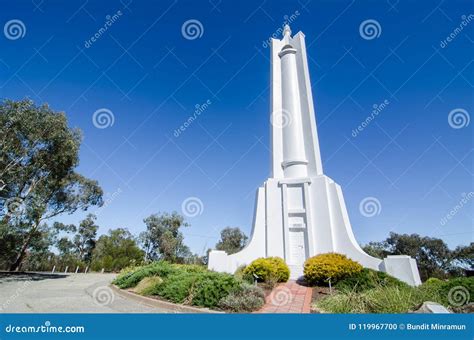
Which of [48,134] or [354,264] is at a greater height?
[48,134]

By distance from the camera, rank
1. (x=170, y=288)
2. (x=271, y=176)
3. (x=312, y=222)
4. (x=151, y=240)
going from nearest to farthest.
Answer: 1. (x=170, y=288)
2. (x=312, y=222)
3. (x=271, y=176)
4. (x=151, y=240)

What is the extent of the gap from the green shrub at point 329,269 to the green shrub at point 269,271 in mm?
968

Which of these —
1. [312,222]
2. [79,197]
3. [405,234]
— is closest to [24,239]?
[79,197]

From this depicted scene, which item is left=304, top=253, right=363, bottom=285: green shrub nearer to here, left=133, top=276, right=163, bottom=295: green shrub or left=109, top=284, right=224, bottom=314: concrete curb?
left=109, top=284, right=224, bottom=314: concrete curb

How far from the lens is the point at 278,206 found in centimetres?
1304

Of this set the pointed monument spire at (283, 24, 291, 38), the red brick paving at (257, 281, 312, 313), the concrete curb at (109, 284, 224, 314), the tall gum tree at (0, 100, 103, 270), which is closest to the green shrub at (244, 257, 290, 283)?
the red brick paving at (257, 281, 312, 313)

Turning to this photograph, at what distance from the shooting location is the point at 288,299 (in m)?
7.05

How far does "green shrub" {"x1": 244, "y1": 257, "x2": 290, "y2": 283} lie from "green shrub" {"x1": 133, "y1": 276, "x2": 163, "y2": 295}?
3483 mm

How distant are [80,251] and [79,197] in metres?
19.4

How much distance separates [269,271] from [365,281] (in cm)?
328

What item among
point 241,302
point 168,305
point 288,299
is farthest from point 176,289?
point 288,299

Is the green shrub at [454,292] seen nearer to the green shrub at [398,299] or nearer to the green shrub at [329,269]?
the green shrub at [398,299]

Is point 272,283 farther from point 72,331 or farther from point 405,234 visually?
point 405,234

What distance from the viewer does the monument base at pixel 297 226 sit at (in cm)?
1145
